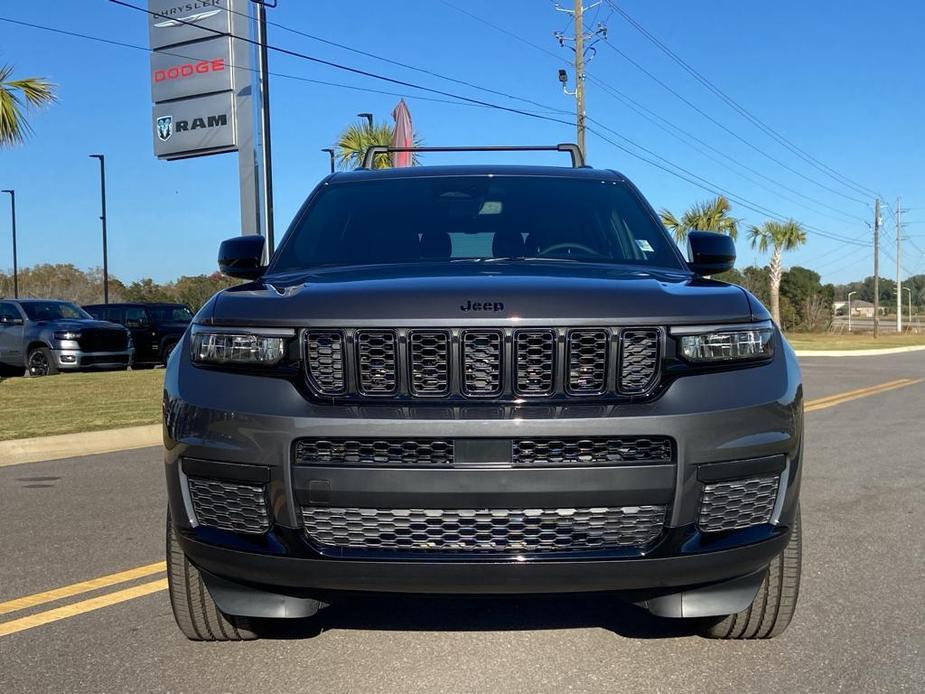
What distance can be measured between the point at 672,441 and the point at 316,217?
2288 mm

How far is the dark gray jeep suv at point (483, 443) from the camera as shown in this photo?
105 inches

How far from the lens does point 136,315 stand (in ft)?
77.4

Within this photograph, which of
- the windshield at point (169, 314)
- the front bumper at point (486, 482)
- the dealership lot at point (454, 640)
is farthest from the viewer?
the windshield at point (169, 314)

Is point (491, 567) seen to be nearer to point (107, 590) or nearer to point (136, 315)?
point (107, 590)

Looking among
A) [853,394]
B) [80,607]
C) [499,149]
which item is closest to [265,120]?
[853,394]

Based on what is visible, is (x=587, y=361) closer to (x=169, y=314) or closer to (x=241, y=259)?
(x=241, y=259)

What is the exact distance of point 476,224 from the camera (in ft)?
14.1

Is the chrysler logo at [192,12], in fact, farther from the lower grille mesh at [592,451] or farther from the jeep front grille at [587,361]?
the lower grille mesh at [592,451]

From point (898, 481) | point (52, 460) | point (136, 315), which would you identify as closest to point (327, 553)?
point (898, 481)

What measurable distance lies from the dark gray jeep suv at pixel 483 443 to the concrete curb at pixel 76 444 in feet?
19.4

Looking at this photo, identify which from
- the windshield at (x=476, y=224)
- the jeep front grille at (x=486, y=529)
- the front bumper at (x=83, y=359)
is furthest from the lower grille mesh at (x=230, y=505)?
the front bumper at (x=83, y=359)

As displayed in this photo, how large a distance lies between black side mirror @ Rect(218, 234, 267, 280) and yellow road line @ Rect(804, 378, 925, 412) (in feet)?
31.4

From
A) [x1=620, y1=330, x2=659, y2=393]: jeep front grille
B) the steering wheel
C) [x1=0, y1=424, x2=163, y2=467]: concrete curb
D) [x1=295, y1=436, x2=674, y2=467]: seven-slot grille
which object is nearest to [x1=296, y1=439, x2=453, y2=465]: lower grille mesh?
[x1=295, y1=436, x2=674, y2=467]: seven-slot grille

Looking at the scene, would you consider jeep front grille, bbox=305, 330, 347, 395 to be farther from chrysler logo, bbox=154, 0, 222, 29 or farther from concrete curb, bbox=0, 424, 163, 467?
chrysler logo, bbox=154, 0, 222, 29
